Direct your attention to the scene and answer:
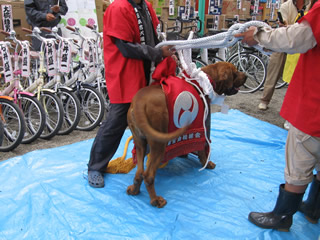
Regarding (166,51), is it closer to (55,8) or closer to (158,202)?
(158,202)

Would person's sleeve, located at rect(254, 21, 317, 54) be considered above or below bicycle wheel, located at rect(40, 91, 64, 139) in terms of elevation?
above

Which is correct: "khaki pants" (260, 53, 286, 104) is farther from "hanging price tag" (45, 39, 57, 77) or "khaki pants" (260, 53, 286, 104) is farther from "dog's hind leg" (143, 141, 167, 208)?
"hanging price tag" (45, 39, 57, 77)

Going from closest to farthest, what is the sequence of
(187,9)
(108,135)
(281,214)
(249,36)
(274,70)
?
1. (249,36)
2. (281,214)
3. (108,135)
4. (274,70)
5. (187,9)

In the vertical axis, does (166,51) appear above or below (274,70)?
above

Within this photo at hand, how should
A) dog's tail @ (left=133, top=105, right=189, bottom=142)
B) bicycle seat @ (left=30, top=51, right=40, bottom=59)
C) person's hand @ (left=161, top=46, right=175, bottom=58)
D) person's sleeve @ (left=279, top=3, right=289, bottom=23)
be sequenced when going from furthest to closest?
1. person's sleeve @ (left=279, top=3, right=289, bottom=23)
2. bicycle seat @ (left=30, top=51, right=40, bottom=59)
3. person's hand @ (left=161, top=46, right=175, bottom=58)
4. dog's tail @ (left=133, top=105, right=189, bottom=142)

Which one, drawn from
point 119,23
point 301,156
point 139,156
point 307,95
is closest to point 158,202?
point 139,156

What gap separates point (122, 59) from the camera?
92.6 inches

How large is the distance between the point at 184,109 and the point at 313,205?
Answer: 1322 millimetres

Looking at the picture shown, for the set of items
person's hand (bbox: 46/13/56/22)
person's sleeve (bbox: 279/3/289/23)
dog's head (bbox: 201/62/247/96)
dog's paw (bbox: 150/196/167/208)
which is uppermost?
person's sleeve (bbox: 279/3/289/23)

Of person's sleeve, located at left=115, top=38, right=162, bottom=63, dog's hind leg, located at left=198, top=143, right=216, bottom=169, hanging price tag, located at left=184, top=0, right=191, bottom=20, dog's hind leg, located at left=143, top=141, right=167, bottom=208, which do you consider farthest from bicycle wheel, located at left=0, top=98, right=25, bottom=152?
hanging price tag, located at left=184, top=0, right=191, bottom=20

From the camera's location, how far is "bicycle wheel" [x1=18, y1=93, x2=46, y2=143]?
11.8 ft

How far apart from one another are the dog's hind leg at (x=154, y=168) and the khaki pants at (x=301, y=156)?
0.97m

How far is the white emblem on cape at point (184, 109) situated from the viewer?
2.28 m

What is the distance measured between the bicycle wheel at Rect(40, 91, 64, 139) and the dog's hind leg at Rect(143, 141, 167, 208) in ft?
6.53
